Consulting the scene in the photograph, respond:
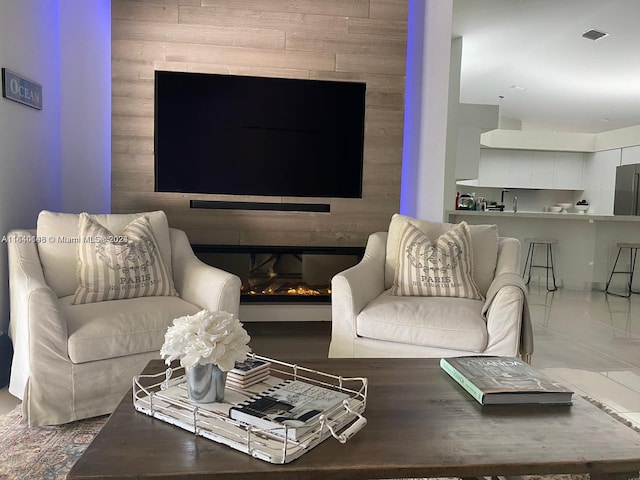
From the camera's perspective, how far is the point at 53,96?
3.40m

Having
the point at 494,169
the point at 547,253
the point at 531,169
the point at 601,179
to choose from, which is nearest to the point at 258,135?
the point at 547,253

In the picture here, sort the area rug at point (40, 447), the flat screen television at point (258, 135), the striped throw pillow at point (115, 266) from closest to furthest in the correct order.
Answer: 1. the area rug at point (40, 447)
2. the striped throw pillow at point (115, 266)
3. the flat screen television at point (258, 135)

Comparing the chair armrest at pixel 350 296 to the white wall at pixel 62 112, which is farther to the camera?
the white wall at pixel 62 112

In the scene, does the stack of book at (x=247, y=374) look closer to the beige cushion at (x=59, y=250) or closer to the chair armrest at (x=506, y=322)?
the chair armrest at (x=506, y=322)

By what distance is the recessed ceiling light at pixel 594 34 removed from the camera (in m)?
5.23

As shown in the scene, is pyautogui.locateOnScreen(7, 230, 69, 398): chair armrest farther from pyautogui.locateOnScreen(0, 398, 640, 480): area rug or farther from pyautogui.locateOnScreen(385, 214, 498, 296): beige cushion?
pyautogui.locateOnScreen(385, 214, 498, 296): beige cushion

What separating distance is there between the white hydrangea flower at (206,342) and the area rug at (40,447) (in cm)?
88

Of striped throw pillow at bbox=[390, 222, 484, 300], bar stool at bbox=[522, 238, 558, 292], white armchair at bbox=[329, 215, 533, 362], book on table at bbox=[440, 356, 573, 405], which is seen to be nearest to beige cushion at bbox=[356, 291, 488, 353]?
white armchair at bbox=[329, 215, 533, 362]

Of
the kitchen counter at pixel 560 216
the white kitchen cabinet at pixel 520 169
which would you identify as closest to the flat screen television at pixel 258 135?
the kitchen counter at pixel 560 216

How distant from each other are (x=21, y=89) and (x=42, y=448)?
2.01m

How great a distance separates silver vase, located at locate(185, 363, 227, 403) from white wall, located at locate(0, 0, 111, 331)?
2.10 metres

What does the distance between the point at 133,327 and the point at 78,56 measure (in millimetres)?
2231

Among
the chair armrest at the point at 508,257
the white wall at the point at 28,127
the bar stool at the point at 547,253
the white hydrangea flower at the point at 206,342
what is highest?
the white wall at the point at 28,127

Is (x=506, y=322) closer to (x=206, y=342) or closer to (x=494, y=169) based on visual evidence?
(x=206, y=342)
